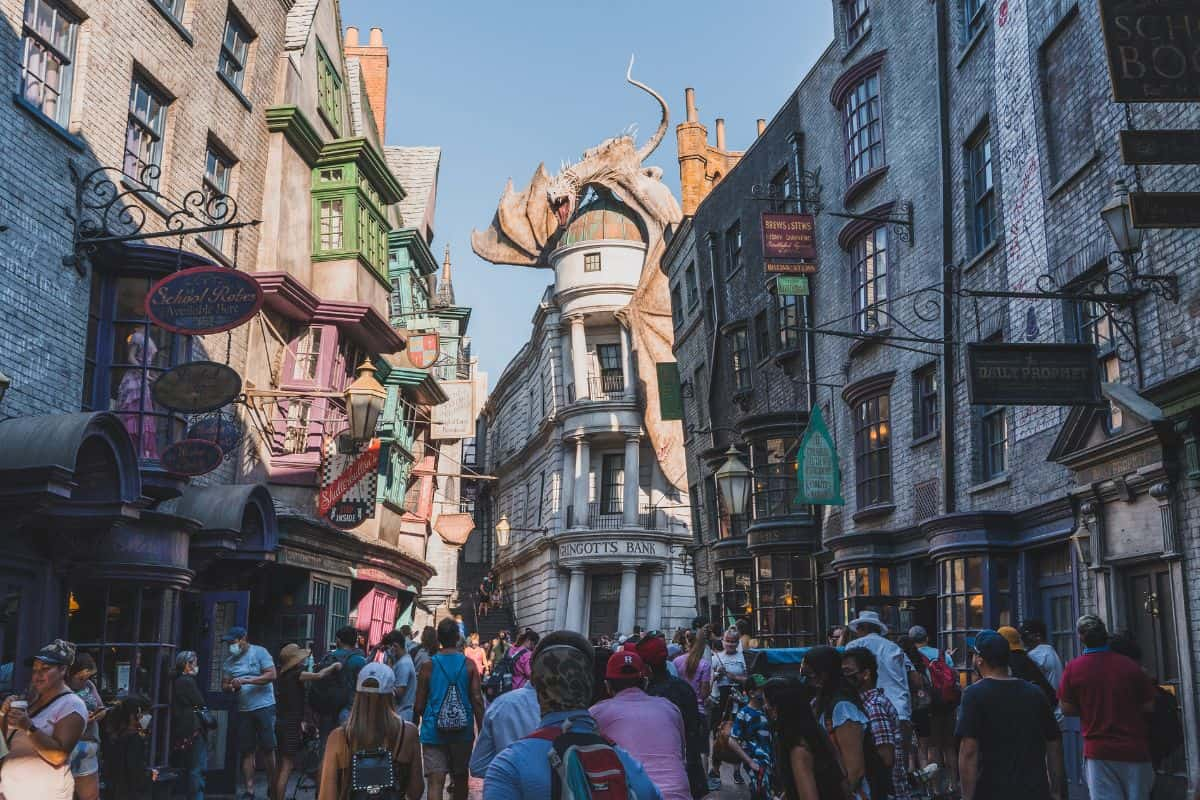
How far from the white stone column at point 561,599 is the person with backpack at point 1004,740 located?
1668 inches

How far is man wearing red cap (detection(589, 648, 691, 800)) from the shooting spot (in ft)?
20.5

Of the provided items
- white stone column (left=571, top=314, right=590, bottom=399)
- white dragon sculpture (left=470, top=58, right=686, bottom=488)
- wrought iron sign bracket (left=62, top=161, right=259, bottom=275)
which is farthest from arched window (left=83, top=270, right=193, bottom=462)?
white stone column (left=571, top=314, right=590, bottom=399)

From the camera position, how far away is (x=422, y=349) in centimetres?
3170

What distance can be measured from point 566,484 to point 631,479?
3.21 m

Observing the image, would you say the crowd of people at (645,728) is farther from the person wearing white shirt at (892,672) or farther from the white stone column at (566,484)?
the white stone column at (566,484)

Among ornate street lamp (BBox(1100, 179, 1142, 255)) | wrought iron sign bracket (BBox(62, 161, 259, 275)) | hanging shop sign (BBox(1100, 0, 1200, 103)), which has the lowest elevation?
ornate street lamp (BBox(1100, 179, 1142, 255))

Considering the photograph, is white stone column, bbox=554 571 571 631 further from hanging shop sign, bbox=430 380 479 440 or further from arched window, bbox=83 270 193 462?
arched window, bbox=83 270 193 462

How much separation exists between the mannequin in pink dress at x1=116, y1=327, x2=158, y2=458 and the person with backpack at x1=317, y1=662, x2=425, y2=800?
35.3 ft

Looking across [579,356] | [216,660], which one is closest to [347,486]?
[216,660]

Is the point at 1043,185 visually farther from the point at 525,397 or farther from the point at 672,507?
the point at 525,397

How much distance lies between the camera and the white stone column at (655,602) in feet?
157

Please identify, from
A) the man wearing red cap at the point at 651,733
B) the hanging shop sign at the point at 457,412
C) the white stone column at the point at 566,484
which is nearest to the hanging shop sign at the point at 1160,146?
the man wearing red cap at the point at 651,733

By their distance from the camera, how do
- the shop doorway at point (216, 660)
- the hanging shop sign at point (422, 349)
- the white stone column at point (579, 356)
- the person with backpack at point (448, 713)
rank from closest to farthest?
the person with backpack at point (448, 713) < the shop doorway at point (216, 660) < the hanging shop sign at point (422, 349) < the white stone column at point (579, 356)

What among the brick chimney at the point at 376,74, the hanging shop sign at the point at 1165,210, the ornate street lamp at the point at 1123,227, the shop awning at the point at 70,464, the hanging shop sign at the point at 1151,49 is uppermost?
the brick chimney at the point at 376,74
